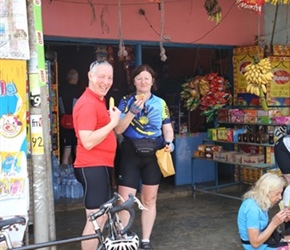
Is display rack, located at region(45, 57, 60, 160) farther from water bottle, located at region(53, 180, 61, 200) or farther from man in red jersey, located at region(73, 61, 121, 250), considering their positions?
man in red jersey, located at region(73, 61, 121, 250)

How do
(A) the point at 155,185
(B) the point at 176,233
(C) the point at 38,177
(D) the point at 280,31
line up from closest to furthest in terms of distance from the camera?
(C) the point at 38,177 → (A) the point at 155,185 → (B) the point at 176,233 → (D) the point at 280,31

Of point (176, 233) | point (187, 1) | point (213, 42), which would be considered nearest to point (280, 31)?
point (213, 42)

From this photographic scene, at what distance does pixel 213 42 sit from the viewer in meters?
7.57

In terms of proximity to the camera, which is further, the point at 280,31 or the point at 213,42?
the point at 280,31

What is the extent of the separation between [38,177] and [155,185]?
4.63ft

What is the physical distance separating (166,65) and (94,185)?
5.35 metres

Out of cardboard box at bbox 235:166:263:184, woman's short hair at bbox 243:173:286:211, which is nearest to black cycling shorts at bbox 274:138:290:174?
woman's short hair at bbox 243:173:286:211

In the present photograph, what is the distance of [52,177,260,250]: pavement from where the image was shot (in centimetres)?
504

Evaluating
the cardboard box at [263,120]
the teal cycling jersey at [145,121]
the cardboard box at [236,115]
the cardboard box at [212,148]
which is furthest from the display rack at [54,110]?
the cardboard box at [263,120]

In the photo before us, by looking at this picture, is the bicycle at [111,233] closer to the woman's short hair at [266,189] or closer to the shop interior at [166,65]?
the woman's short hair at [266,189]

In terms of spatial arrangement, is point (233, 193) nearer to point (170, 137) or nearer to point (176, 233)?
point (176, 233)

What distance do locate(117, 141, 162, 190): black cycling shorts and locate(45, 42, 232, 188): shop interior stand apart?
2847mm

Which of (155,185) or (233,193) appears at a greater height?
(155,185)

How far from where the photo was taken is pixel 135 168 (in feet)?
14.2
